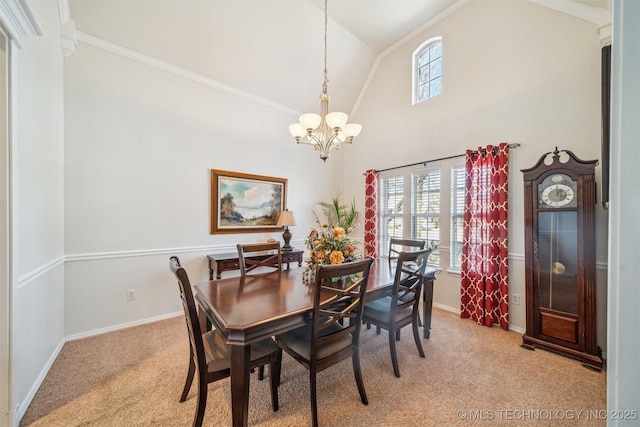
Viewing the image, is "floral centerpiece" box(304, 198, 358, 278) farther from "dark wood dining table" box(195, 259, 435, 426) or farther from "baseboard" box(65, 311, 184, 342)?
"baseboard" box(65, 311, 184, 342)

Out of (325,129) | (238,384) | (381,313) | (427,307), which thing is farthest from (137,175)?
(427,307)

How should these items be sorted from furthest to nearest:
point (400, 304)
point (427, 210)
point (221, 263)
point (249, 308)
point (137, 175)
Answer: point (427, 210) → point (221, 263) → point (137, 175) → point (400, 304) → point (249, 308)

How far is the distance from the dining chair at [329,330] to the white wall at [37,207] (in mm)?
1791

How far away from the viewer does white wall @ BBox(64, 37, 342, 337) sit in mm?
2688

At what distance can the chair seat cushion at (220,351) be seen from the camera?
5.00 feet

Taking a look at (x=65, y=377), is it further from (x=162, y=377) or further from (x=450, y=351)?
(x=450, y=351)

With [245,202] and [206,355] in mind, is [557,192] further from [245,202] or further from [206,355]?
[245,202]

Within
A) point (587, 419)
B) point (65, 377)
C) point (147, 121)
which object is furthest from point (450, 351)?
point (147, 121)

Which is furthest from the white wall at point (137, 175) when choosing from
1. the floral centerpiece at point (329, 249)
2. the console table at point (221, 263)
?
the floral centerpiece at point (329, 249)

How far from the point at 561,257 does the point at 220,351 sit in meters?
3.19

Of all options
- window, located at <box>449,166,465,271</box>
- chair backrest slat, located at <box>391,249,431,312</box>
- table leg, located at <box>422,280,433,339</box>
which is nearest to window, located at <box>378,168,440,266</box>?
window, located at <box>449,166,465,271</box>

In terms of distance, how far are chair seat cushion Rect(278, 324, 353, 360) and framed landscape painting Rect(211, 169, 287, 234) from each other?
7.52ft

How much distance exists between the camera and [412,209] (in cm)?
400

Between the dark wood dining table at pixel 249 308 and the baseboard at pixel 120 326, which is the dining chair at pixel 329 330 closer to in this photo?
the dark wood dining table at pixel 249 308
